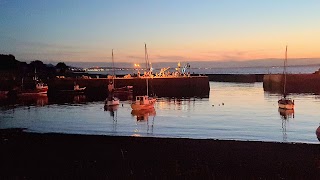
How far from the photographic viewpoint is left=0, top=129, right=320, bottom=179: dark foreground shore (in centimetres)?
1237

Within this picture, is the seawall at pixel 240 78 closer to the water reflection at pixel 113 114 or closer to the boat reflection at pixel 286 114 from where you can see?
the water reflection at pixel 113 114

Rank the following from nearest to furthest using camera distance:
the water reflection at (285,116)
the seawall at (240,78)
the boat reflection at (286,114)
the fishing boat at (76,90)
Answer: the water reflection at (285,116), the boat reflection at (286,114), the fishing boat at (76,90), the seawall at (240,78)

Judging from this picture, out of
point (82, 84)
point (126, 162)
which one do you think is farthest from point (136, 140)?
point (82, 84)

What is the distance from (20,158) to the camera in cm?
1569

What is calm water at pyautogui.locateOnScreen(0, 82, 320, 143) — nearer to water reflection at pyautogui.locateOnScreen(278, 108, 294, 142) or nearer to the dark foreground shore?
water reflection at pyautogui.locateOnScreen(278, 108, 294, 142)

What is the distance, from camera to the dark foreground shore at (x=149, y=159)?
12.4 m

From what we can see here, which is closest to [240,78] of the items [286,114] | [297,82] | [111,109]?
[297,82]

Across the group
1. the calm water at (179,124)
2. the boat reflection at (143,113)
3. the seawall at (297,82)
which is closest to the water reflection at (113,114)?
the calm water at (179,124)

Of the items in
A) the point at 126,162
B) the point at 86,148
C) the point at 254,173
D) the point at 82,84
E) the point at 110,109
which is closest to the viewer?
the point at 254,173

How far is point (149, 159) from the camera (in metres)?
15.7

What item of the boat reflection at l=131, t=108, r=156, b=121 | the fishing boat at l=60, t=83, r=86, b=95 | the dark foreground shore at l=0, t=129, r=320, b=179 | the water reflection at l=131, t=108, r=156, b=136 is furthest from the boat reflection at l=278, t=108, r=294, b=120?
the fishing boat at l=60, t=83, r=86, b=95

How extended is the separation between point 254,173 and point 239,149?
516 centimetres

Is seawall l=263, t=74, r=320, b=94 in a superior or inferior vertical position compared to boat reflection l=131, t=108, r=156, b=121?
superior

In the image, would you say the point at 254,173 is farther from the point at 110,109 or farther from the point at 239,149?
the point at 110,109
